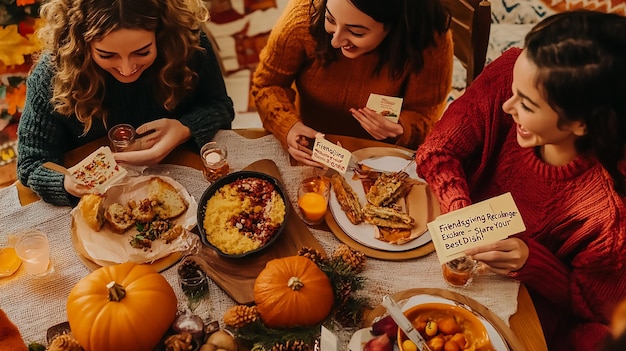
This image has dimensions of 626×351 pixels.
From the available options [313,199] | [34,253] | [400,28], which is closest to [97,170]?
[34,253]

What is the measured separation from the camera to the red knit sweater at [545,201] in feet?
4.85

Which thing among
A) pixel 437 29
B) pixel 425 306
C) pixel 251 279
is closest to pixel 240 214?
pixel 251 279

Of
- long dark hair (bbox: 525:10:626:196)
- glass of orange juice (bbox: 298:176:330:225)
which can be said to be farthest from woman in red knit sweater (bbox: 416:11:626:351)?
glass of orange juice (bbox: 298:176:330:225)

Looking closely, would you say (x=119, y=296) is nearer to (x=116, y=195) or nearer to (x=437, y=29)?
(x=116, y=195)

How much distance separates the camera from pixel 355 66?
198 centimetres

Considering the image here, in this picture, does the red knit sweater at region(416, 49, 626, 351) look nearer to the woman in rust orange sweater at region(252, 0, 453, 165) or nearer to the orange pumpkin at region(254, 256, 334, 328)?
the woman in rust orange sweater at region(252, 0, 453, 165)

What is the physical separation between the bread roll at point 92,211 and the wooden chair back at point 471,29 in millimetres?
1248

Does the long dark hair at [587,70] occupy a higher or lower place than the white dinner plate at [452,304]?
higher

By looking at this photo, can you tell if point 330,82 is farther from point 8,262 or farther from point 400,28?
point 8,262

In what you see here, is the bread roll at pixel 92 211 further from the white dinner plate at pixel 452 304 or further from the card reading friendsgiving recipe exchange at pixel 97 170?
the white dinner plate at pixel 452 304

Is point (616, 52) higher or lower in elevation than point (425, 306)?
higher

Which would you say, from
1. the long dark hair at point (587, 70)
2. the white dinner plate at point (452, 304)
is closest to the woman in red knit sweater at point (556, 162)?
the long dark hair at point (587, 70)

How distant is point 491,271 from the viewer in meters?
1.54

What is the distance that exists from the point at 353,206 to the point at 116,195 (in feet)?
2.29
